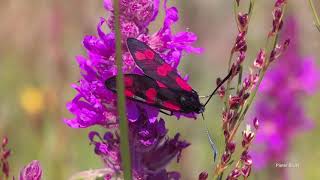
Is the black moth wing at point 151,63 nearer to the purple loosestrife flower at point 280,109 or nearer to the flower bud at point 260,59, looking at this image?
the flower bud at point 260,59

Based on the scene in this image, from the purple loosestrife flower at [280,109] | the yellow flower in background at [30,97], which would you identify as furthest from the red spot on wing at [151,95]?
the yellow flower in background at [30,97]

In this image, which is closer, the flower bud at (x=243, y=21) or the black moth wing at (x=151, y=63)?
the flower bud at (x=243, y=21)

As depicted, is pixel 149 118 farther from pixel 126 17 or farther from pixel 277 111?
pixel 277 111

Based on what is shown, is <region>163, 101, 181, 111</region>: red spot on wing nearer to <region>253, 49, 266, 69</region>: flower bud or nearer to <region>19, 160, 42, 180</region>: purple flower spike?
<region>253, 49, 266, 69</region>: flower bud

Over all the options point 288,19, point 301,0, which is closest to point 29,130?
point 288,19

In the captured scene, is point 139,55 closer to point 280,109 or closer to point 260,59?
point 260,59

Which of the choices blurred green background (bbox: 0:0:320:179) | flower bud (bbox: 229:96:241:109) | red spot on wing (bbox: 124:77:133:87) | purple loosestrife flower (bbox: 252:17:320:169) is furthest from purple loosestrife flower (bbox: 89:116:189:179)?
purple loosestrife flower (bbox: 252:17:320:169)

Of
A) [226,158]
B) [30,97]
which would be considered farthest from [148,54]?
[30,97]
